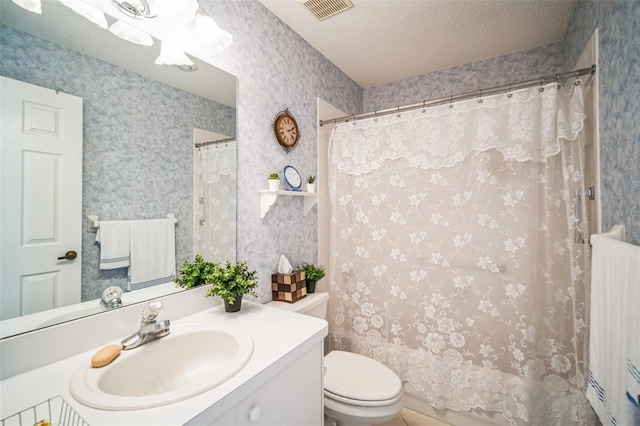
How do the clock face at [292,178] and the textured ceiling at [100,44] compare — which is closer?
the textured ceiling at [100,44]

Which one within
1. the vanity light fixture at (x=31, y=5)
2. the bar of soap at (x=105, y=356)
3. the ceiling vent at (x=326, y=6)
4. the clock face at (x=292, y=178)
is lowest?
the bar of soap at (x=105, y=356)

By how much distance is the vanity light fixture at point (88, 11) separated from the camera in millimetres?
922

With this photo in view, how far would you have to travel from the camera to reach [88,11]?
952 mm

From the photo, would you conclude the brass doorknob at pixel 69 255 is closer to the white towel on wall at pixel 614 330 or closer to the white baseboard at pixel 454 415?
the white towel on wall at pixel 614 330

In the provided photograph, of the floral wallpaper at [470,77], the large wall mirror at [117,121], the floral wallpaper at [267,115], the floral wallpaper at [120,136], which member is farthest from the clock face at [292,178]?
the floral wallpaper at [470,77]

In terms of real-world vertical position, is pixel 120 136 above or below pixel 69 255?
above

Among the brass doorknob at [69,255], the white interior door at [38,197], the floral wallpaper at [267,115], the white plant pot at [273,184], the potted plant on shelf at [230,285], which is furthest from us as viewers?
the white plant pot at [273,184]

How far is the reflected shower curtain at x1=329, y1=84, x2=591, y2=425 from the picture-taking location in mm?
1411

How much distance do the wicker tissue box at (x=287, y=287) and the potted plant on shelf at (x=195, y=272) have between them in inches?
17.2

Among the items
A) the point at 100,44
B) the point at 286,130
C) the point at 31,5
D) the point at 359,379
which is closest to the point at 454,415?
the point at 359,379

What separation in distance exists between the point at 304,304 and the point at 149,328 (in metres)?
0.83

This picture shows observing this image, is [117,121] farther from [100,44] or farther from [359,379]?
[359,379]

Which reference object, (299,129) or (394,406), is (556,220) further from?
(299,129)

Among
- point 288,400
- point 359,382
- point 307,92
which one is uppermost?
point 307,92
